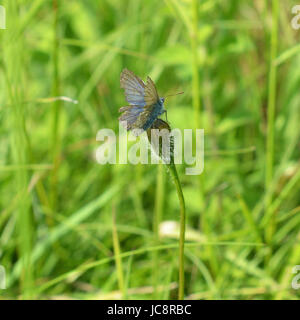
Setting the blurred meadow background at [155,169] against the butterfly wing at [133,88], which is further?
the blurred meadow background at [155,169]

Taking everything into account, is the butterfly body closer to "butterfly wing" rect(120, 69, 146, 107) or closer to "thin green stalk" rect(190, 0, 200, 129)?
"butterfly wing" rect(120, 69, 146, 107)

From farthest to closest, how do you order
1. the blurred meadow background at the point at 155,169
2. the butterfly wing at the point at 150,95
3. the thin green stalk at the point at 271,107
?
the blurred meadow background at the point at 155,169 → the thin green stalk at the point at 271,107 → the butterfly wing at the point at 150,95

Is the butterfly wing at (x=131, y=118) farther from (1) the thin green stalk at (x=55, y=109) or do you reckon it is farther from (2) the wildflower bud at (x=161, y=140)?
(1) the thin green stalk at (x=55, y=109)

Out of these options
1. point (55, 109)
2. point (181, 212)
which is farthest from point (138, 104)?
point (55, 109)

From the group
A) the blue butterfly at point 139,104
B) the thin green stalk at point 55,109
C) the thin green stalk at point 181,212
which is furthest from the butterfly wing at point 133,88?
the thin green stalk at point 55,109

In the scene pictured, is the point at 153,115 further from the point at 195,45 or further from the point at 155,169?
the point at 155,169
